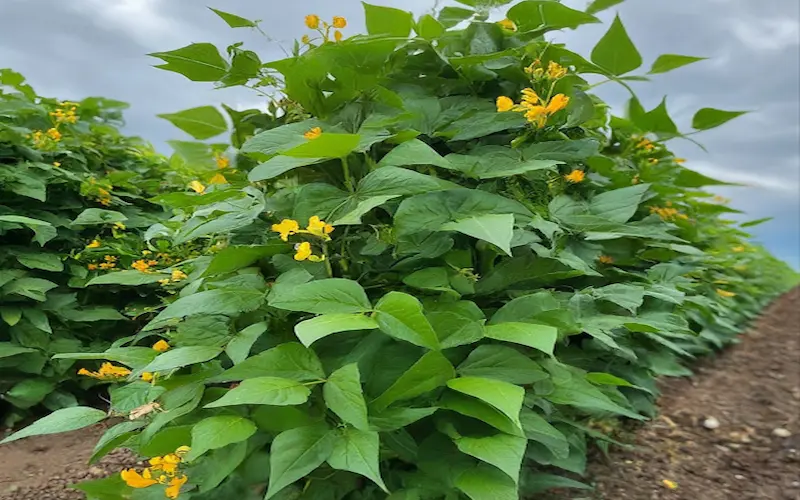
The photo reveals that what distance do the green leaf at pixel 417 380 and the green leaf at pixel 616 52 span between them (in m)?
1.07

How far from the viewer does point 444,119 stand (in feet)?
5.06

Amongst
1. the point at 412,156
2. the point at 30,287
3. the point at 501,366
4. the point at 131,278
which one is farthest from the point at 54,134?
the point at 501,366

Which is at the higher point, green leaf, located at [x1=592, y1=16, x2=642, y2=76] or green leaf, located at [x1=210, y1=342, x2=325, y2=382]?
green leaf, located at [x1=592, y1=16, x2=642, y2=76]

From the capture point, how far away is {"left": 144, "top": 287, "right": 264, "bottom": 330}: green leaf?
1231mm

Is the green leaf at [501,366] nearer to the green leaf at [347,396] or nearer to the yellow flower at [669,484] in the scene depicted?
the green leaf at [347,396]

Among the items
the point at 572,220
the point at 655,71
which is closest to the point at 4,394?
the point at 572,220

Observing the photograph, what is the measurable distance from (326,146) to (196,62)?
1.73 ft

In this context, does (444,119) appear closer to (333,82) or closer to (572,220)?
(333,82)

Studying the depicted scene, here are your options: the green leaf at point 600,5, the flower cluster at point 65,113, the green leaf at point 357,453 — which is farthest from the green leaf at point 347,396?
the flower cluster at point 65,113

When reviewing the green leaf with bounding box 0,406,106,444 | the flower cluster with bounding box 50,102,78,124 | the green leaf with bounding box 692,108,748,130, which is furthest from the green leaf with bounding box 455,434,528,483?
the flower cluster with bounding box 50,102,78,124

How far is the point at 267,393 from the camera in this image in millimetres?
1065

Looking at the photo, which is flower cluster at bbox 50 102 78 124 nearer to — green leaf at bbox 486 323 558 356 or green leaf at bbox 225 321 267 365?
green leaf at bbox 225 321 267 365

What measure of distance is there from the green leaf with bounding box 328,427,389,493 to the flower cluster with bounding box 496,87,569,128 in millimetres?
818

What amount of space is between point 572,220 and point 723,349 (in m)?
3.16
